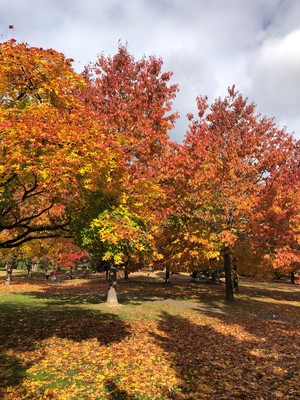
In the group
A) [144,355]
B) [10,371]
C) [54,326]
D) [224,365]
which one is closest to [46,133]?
[10,371]

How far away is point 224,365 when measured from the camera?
9.02 m

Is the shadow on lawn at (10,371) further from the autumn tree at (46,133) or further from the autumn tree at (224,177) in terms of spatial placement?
the autumn tree at (224,177)

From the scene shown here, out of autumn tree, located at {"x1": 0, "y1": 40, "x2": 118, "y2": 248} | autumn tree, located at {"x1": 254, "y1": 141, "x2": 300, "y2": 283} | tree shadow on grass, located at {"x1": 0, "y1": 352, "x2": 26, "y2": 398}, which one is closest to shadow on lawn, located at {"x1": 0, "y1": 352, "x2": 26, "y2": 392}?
tree shadow on grass, located at {"x1": 0, "y1": 352, "x2": 26, "y2": 398}

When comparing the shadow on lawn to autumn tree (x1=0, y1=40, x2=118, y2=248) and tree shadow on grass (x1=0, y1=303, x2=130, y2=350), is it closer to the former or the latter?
tree shadow on grass (x1=0, y1=303, x2=130, y2=350)

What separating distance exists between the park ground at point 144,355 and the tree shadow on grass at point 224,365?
0.03 metres

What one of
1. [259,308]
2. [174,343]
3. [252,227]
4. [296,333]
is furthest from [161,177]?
[259,308]

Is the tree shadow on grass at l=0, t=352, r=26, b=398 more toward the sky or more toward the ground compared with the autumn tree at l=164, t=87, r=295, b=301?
more toward the ground

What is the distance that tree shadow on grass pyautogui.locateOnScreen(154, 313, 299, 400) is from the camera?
24.0ft

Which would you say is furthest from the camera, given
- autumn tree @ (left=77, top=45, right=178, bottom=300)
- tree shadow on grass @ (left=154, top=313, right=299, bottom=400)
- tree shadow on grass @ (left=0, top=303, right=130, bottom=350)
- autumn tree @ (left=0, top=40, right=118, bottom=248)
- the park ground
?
autumn tree @ (left=77, top=45, right=178, bottom=300)

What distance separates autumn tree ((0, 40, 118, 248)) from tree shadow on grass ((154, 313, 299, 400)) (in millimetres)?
5877

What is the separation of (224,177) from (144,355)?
13.9 metres

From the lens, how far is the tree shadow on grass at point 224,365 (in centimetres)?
731

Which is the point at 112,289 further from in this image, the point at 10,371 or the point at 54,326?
the point at 10,371

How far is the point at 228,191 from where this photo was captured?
2014cm
